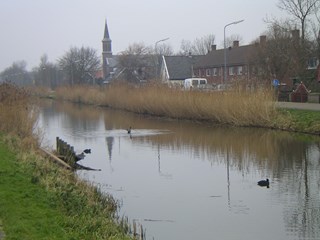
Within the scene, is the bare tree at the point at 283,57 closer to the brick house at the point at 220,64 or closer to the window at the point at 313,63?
the window at the point at 313,63

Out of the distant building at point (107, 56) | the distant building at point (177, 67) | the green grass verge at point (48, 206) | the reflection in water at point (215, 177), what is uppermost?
the distant building at point (107, 56)

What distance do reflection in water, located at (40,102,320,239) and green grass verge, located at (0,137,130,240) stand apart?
1513 millimetres

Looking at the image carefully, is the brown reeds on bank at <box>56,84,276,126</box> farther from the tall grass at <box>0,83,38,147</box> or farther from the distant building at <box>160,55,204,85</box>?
the distant building at <box>160,55,204,85</box>

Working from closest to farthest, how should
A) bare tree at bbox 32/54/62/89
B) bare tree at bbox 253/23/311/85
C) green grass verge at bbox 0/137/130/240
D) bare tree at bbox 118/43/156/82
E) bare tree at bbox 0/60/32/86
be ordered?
green grass verge at bbox 0/137/130/240, bare tree at bbox 253/23/311/85, bare tree at bbox 118/43/156/82, bare tree at bbox 32/54/62/89, bare tree at bbox 0/60/32/86

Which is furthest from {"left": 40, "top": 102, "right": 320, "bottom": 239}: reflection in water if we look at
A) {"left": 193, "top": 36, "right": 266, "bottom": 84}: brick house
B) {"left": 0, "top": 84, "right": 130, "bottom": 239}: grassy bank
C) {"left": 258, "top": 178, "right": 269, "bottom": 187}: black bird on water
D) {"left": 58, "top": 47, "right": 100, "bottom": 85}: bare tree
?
{"left": 58, "top": 47, "right": 100, "bottom": 85}: bare tree

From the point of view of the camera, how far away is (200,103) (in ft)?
114

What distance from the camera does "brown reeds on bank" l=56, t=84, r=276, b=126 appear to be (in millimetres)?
29156

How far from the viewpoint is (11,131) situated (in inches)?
823

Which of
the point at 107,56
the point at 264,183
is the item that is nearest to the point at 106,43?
the point at 107,56

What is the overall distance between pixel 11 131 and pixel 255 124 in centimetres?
1492

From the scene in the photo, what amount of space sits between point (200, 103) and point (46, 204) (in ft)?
84.8

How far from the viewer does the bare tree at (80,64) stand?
92.6 metres

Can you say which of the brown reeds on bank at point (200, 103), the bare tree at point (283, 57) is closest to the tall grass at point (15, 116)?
the brown reeds on bank at point (200, 103)

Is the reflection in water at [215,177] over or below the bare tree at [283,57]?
below
